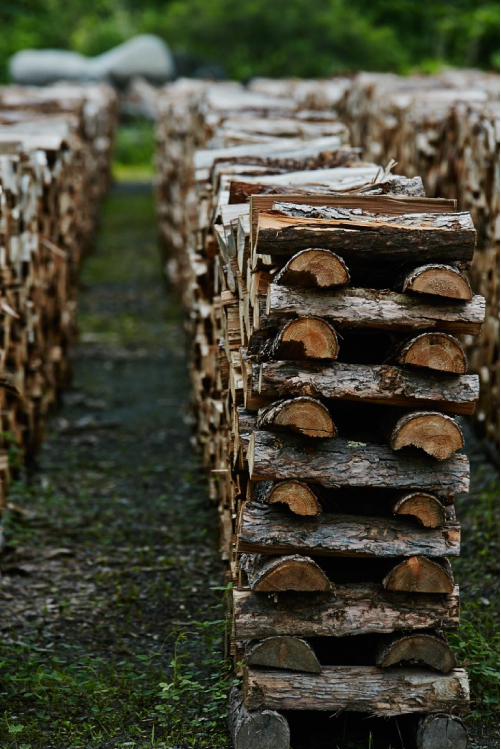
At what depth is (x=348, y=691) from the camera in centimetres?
404

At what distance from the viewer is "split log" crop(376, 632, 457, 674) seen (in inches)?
159

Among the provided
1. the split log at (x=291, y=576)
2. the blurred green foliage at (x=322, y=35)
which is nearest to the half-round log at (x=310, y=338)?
the split log at (x=291, y=576)

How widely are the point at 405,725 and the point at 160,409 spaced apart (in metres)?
5.25

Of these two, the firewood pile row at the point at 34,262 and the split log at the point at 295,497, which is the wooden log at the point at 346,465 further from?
the firewood pile row at the point at 34,262

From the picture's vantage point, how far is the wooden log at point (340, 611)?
13.1ft

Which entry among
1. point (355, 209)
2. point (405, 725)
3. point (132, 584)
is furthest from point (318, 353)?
point (132, 584)

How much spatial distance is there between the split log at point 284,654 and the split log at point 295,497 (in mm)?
509

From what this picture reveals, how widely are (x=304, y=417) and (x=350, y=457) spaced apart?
10.5 inches

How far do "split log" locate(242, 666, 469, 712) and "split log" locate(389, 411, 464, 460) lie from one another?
0.90 metres

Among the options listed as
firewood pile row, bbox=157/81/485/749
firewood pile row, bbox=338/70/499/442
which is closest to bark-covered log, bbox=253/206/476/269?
firewood pile row, bbox=157/81/485/749

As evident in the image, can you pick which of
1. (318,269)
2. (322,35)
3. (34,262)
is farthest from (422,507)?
(322,35)

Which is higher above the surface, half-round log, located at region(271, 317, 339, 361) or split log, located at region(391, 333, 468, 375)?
half-round log, located at region(271, 317, 339, 361)

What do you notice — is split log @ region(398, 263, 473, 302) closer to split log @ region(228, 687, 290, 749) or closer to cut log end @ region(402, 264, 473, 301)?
cut log end @ region(402, 264, 473, 301)

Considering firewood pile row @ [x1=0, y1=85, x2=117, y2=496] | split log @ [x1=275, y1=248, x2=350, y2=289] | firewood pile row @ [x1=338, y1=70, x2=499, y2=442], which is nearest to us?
split log @ [x1=275, y1=248, x2=350, y2=289]
